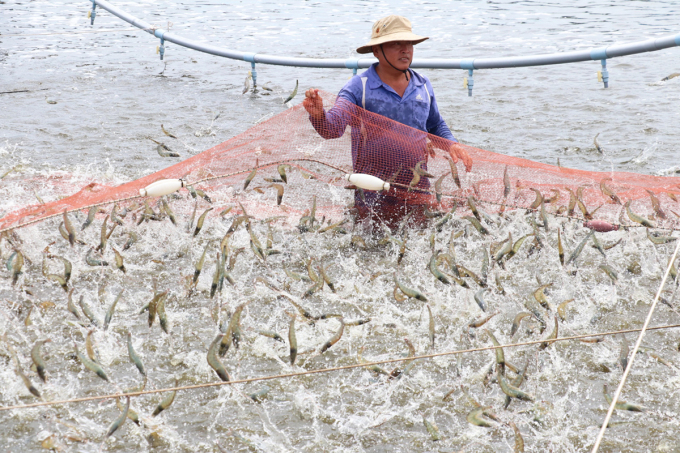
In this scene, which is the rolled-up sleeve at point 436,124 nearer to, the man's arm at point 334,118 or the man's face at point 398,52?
the man's face at point 398,52

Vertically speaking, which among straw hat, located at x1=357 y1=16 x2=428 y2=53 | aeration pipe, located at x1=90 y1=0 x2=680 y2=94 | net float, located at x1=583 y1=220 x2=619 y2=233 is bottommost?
net float, located at x1=583 y1=220 x2=619 y2=233

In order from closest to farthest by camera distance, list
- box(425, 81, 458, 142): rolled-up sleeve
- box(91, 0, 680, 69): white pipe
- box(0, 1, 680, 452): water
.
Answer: box(0, 1, 680, 452): water, box(425, 81, 458, 142): rolled-up sleeve, box(91, 0, 680, 69): white pipe

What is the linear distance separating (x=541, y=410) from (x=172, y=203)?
10.6 ft

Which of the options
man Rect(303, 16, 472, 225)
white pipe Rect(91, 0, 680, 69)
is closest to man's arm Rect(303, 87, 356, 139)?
man Rect(303, 16, 472, 225)

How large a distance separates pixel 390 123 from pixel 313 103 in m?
0.60

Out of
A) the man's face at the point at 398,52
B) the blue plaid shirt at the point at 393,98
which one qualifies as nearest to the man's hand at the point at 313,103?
the blue plaid shirt at the point at 393,98

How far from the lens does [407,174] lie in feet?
15.5

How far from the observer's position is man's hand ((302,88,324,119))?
14.1ft

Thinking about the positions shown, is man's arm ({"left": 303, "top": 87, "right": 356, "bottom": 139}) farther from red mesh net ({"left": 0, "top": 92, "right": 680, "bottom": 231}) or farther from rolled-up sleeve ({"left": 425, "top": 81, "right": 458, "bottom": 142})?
rolled-up sleeve ({"left": 425, "top": 81, "right": 458, "bottom": 142})

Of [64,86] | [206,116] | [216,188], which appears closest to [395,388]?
[216,188]

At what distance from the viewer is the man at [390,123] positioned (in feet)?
15.1

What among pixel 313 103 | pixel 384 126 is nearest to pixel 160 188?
pixel 313 103

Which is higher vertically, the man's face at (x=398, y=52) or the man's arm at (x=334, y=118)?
the man's face at (x=398, y=52)

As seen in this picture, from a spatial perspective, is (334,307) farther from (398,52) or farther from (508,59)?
(508,59)
